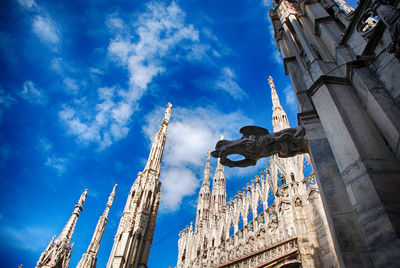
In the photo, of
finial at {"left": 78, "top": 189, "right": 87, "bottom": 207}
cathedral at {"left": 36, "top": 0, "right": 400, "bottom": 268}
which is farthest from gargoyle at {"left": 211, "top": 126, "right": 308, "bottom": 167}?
finial at {"left": 78, "top": 189, "right": 87, "bottom": 207}

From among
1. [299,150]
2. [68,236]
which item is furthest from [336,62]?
[68,236]

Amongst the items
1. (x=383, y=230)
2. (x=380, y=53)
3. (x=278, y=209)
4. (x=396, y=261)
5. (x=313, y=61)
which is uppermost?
(x=278, y=209)

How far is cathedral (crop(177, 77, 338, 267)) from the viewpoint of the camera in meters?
9.67

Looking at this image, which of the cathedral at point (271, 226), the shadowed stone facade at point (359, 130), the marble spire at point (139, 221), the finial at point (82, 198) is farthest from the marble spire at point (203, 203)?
the shadowed stone facade at point (359, 130)

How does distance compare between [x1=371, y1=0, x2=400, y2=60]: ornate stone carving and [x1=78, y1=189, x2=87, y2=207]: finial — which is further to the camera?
[x1=78, y1=189, x2=87, y2=207]: finial

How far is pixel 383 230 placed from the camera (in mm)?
1894

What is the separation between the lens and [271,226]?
12.6 metres

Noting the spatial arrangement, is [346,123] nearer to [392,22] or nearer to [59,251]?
[392,22]

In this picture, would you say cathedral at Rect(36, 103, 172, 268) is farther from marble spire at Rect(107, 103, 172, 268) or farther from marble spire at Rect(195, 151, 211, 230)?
marble spire at Rect(195, 151, 211, 230)

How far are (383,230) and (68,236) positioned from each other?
1438 centimetres

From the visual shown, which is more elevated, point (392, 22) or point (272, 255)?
point (272, 255)

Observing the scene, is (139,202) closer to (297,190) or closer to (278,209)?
(278,209)

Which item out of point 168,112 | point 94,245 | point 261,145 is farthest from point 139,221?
point 261,145

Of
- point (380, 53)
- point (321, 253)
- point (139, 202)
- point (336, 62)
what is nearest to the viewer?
point (380, 53)
